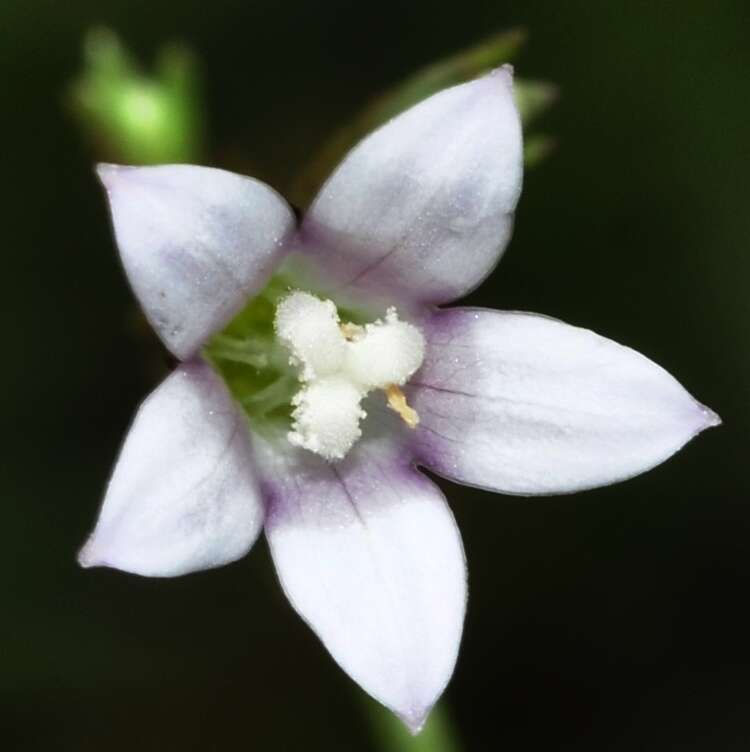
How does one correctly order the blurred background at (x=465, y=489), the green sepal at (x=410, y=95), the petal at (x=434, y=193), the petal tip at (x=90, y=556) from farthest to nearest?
the blurred background at (x=465, y=489) < the green sepal at (x=410, y=95) < the petal at (x=434, y=193) < the petal tip at (x=90, y=556)

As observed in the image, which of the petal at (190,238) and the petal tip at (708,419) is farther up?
A: the petal at (190,238)

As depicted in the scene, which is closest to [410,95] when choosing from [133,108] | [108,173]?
[133,108]

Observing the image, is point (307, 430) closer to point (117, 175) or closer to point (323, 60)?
point (117, 175)

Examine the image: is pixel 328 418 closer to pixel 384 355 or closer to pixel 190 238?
pixel 384 355

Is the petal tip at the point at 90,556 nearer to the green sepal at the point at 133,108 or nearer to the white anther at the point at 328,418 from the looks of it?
the white anther at the point at 328,418

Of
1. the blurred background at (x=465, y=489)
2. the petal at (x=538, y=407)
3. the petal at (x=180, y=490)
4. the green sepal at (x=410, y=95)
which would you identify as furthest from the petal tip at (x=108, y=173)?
the blurred background at (x=465, y=489)

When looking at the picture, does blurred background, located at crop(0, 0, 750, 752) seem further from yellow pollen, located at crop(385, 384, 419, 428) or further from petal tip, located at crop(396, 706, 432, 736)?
petal tip, located at crop(396, 706, 432, 736)
